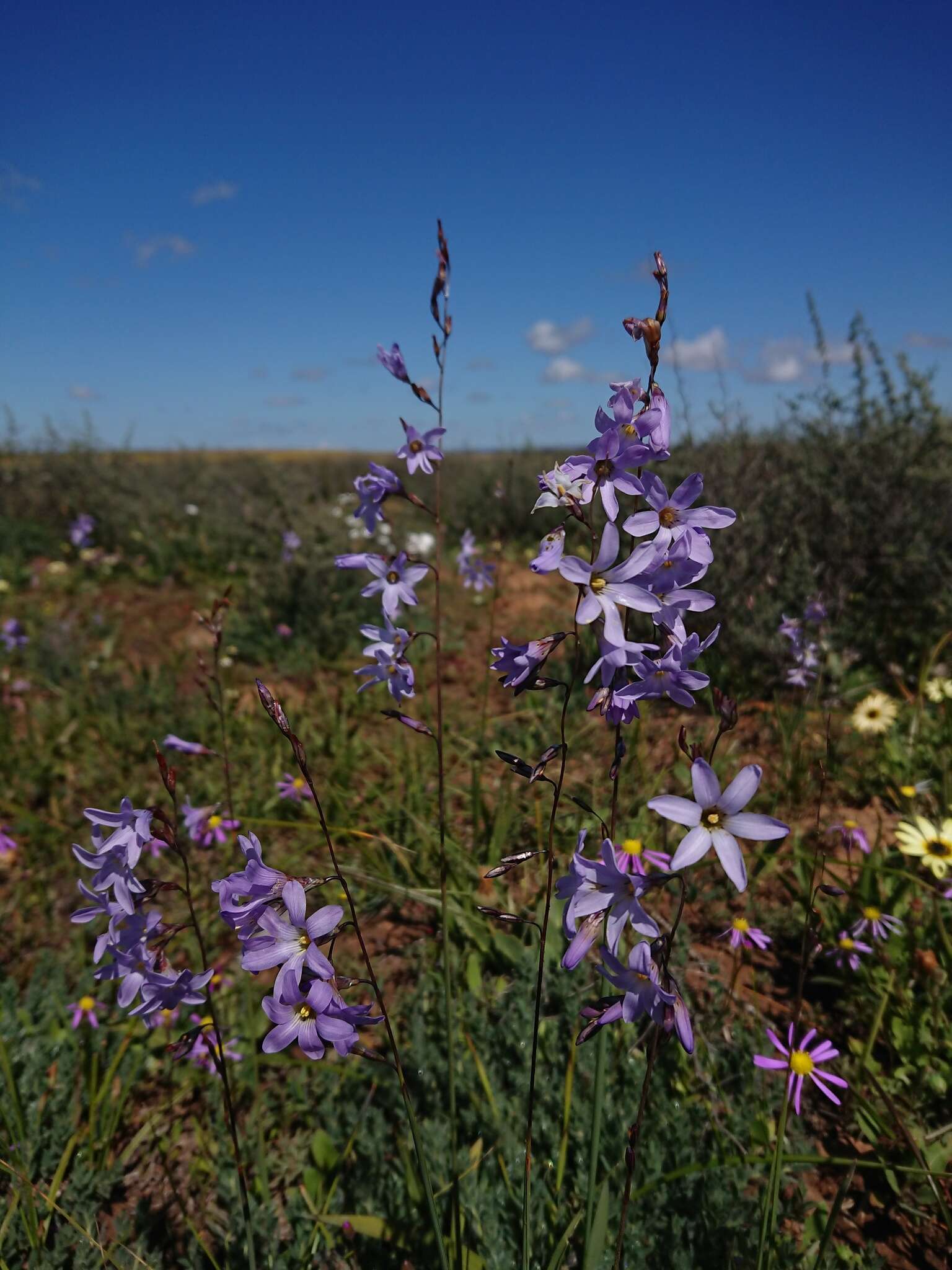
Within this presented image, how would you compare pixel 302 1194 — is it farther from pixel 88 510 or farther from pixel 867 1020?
pixel 88 510

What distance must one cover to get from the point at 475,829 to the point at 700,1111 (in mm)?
1387

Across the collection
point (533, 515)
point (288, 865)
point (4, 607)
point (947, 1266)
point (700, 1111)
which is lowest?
point (947, 1266)

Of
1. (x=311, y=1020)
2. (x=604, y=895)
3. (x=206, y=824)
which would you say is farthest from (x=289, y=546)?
(x=604, y=895)

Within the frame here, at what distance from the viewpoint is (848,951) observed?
2492mm

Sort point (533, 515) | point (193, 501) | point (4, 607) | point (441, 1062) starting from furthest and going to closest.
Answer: point (193, 501), point (533, 515), point (4, 607), point (441, 1062)

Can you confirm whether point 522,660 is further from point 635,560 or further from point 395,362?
point 395,362

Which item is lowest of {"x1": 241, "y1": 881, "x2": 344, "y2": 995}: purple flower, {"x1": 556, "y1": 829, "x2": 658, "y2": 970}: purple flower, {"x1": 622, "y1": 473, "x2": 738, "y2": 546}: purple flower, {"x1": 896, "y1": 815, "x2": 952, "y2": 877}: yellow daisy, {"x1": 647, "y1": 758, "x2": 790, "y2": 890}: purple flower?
{"x1": 896, "y1": 815, "x2": 952, "y2": 877}: yellow daisy

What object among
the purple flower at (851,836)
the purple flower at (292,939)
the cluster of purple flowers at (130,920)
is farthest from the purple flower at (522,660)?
the purple flower at (851,836)

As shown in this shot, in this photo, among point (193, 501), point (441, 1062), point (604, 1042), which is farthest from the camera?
point (193, 501)

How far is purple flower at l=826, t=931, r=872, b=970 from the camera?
2344mm

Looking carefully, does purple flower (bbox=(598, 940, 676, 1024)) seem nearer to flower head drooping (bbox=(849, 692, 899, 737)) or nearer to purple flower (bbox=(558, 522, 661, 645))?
purple flower (bbox=(558, 522, 661, 645))

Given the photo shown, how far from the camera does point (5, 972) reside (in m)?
3.05

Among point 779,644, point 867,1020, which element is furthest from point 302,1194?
point 779,644

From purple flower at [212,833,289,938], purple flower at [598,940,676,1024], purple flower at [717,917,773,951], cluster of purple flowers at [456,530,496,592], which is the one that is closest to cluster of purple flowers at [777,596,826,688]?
purple flower at [717,917,773,951]
